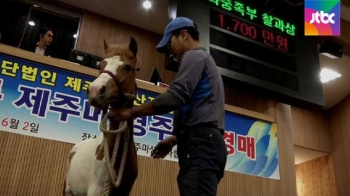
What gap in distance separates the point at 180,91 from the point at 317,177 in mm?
7726

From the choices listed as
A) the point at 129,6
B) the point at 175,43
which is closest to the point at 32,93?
the point at 175,43

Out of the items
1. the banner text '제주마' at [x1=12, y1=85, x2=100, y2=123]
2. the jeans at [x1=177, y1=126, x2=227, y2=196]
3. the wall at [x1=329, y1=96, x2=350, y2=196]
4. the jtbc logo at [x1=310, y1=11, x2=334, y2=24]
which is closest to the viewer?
the jeans at [x1=177, y1=126, x2=227, y2=196]

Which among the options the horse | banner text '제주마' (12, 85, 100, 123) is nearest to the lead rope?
the horse

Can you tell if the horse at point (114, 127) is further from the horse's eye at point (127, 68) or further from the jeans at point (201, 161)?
the jeans at point (201, 161)

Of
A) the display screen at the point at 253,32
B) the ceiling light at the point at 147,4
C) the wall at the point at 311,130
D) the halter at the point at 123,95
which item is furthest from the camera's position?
the wall at the point at 311,130

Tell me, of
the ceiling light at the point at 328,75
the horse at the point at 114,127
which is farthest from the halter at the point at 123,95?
the ceiling light at the point at 328,75

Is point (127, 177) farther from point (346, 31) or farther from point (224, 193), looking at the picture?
point (346, 31)

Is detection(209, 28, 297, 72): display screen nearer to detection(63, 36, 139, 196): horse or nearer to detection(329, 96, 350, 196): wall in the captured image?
detection(63, 36, 139, 196): horse

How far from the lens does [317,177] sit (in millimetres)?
8156

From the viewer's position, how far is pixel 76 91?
3.32 metres

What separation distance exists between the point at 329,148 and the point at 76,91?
645cm

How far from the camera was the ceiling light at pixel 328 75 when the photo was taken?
6888mm

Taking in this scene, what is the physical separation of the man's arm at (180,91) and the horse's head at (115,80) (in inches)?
7.9

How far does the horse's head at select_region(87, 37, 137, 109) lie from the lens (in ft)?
5.07
